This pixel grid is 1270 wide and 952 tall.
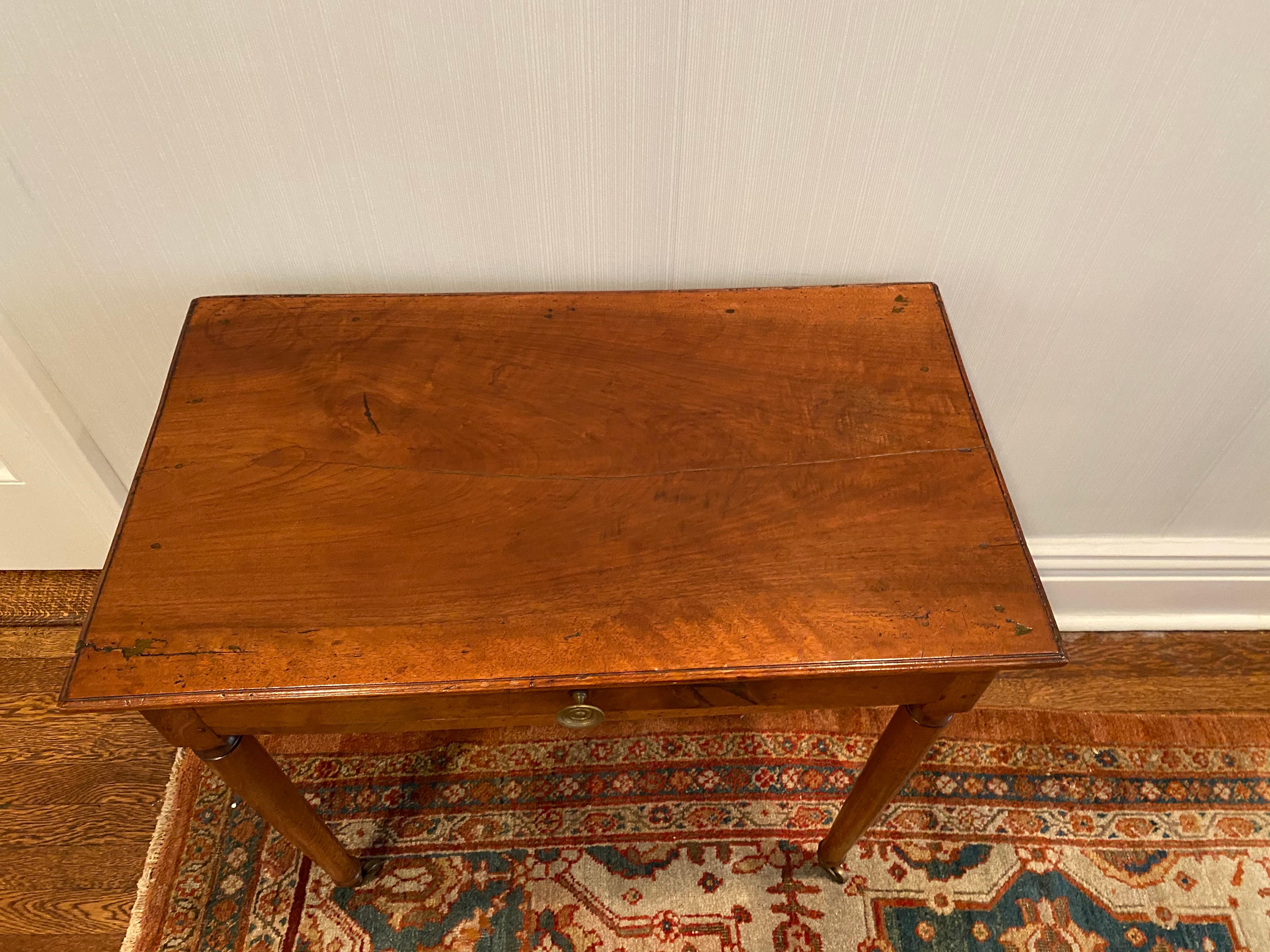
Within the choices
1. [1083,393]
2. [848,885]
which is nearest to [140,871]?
[848,885]

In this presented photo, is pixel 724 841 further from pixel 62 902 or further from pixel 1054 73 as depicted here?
pixel 1054 73

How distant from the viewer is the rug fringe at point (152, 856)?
117cm

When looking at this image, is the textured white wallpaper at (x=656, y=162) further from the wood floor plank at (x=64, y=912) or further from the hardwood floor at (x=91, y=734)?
the wood floor plank at (x=64, y=912)

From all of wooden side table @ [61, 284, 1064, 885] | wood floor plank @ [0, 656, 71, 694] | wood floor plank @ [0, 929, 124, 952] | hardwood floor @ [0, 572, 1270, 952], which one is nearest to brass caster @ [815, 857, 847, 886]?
wooden side table @ [61, 284, 1064, 885]

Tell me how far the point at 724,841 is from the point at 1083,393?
2.81 feet

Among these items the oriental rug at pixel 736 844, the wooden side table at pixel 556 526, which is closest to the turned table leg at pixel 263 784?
the wooden side table at pixel 556 526

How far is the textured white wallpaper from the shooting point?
0.80 metres

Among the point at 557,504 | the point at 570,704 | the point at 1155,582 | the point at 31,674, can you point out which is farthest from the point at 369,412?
the point at 1155,582

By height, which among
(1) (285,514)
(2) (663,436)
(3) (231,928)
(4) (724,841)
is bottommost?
(3) (231,928)

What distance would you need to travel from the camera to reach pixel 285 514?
2.59 feet

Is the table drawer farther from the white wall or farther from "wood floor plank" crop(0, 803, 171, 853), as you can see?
"wood floor plank" crop(0, 803, 171, 853)

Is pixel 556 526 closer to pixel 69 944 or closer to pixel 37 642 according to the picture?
pixel 69 944

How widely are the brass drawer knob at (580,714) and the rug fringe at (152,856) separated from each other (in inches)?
31.1

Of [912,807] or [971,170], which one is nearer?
[971,170]
